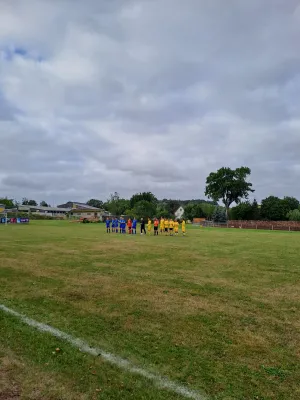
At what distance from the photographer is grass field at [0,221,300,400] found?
3.53m

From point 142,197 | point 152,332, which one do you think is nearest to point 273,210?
point 142,197

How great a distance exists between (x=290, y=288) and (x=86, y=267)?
6.21 metres

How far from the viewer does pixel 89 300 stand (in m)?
6.68

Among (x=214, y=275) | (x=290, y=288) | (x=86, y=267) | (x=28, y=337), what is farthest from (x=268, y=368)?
(x=86, y=267)

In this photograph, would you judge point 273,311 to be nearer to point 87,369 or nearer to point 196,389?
point 196,389

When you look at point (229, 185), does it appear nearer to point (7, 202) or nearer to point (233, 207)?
point (233, 207)

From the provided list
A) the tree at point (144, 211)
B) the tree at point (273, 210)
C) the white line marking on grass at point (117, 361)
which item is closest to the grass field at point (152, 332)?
the white line marking on grass at point (117, 361)

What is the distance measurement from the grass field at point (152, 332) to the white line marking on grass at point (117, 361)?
8 cm

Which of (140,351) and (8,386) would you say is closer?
(8,386)

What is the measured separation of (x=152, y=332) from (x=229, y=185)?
86362mm

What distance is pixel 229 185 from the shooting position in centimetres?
8825

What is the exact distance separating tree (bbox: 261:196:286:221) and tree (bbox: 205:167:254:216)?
7759mm

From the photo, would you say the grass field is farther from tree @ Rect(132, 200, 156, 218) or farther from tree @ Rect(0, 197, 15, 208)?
tree @ Rect(0, 197, 15, 208)

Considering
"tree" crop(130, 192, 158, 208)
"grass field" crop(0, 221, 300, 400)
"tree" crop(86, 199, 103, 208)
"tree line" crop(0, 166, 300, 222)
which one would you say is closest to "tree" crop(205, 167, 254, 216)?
"tree line" crop(0, 166, 300, 222)
